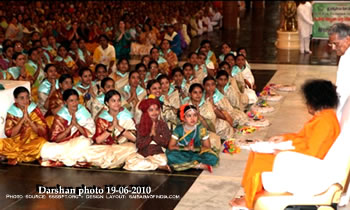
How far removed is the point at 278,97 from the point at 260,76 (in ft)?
6.27

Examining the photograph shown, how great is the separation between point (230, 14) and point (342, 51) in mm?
→ 14647

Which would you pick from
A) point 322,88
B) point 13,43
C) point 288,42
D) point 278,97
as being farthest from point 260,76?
point 322,88

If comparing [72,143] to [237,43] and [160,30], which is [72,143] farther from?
[237,43]

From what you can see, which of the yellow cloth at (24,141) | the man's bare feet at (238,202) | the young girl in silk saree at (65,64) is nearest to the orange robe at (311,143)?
the man's bare feet at (238,202)

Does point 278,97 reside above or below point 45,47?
below

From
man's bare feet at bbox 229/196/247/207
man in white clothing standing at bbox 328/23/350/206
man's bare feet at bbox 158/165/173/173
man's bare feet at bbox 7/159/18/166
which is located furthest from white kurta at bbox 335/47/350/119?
man's bare feet at bbox 7/159/18/166

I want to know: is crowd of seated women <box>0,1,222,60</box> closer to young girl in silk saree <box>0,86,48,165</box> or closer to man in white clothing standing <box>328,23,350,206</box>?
young girl in silk saree <box>0,86,48,165</box>

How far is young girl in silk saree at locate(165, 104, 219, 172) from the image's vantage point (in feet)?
18.0

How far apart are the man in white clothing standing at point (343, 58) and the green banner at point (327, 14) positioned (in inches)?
404

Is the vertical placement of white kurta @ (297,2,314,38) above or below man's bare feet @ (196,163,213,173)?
above

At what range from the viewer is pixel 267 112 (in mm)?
7781

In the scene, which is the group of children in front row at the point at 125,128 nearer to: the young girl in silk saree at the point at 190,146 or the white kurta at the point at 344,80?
the young girl in silk saree at the point at 190,146

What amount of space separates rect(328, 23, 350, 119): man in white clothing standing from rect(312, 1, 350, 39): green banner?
1025 centimetres

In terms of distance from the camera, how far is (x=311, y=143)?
3867 millimetres
